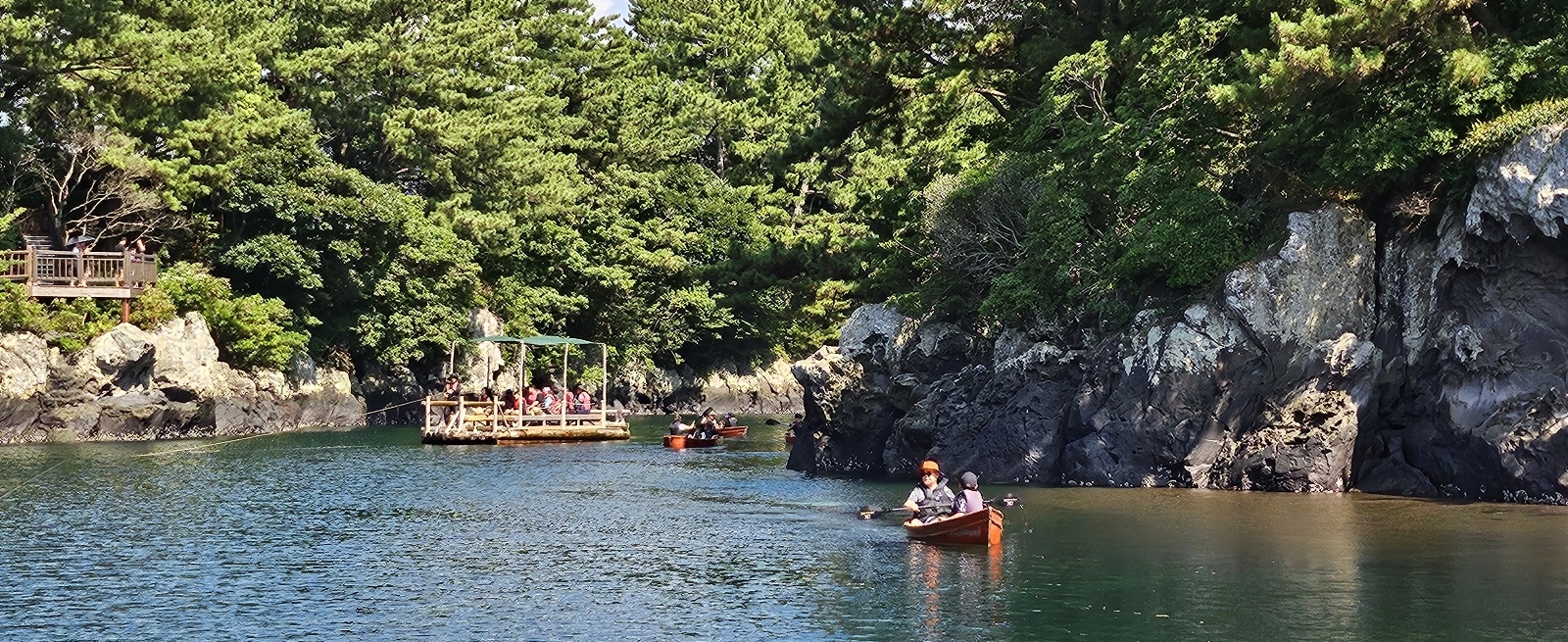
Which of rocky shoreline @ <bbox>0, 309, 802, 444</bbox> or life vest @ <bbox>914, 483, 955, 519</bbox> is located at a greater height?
rocky shoreline @ <bbox>0, 309, 802, 444</bbox>

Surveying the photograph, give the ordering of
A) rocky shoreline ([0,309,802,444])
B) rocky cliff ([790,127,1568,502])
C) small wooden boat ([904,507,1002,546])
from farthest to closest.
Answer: rocky shoreline ([0,309,802,444]), rocky cliff ([790,127,1568,502]), small wooden boat ([904,507,1002,546])

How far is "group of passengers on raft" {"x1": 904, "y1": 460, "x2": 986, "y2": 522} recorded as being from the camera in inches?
1141

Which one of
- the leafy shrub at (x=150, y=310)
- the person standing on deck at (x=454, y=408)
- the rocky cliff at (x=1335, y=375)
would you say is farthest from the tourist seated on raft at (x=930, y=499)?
the leafy shrub at (x=150, y=310)

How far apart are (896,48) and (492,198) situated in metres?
31.0

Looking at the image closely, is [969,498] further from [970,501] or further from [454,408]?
[454,408]

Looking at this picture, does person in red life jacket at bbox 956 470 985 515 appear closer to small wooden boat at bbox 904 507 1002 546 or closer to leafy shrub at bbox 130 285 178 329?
small wooden boat at bbox 904 507 1002 546

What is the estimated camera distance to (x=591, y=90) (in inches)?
3172

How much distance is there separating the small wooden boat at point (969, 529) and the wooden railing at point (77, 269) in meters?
34.6

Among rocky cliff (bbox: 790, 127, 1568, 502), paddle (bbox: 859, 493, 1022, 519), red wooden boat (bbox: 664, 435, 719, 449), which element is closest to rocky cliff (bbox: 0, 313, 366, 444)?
red wooden boat (bbox: 664, 435, 719, 449)

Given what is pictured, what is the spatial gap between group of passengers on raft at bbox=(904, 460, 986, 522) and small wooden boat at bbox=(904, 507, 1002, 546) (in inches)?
5.7

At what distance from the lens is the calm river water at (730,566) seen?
71.8 ft

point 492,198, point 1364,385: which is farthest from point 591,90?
point 1364,385

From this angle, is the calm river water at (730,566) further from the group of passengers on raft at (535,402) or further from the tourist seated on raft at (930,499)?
the group of passengers on raft at (535,402)

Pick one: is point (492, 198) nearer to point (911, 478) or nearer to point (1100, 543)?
point (911, 478)
